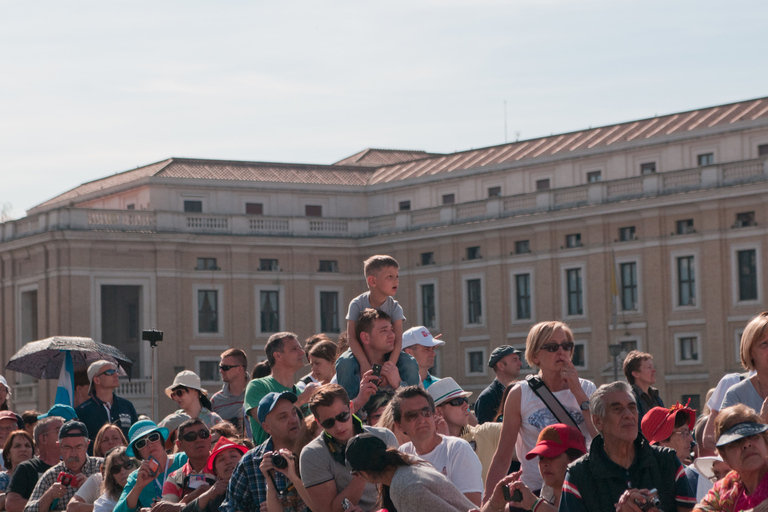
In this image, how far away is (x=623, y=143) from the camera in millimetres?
56094

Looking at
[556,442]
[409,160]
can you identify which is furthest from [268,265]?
[556,442]

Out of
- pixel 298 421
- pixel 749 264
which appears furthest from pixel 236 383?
pixel 749 264

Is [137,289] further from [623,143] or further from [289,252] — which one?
[623,143]

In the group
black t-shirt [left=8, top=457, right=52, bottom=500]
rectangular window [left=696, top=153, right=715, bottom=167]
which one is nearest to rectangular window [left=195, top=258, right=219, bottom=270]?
rectangular window [left=696, top=153, right=715, bottom=167]

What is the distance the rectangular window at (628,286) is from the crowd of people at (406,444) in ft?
139

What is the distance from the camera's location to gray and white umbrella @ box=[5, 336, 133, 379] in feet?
49.3

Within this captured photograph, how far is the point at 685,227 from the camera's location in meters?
51.3

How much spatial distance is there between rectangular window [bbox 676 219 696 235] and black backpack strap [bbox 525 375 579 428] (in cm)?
4472

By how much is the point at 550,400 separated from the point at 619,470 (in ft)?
4.19

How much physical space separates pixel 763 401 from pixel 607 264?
46.3m

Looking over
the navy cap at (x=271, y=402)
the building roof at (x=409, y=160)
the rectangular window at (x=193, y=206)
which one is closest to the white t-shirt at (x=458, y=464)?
the navy cap at (x=271, y=402)

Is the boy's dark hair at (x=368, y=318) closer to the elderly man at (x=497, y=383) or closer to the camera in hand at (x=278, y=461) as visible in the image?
the elderly man at (x=497, y=383)

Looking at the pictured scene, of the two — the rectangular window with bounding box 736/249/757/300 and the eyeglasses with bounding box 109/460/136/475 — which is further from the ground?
the rectangular window with bounding box 736/249/757/300

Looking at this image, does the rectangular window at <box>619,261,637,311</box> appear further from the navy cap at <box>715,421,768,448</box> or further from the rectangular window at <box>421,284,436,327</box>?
the navy cap at <box>715,421,768,448</box>
